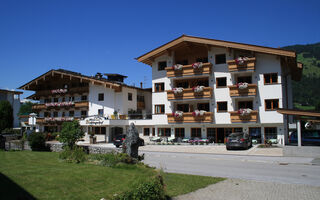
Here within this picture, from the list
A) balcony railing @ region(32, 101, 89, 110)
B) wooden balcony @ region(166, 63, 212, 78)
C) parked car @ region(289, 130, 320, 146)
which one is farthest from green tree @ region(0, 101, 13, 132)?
parked car @ region(289, 130, 320, 146)

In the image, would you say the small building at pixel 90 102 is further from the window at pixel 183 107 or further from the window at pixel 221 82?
the window at pixel 221 82

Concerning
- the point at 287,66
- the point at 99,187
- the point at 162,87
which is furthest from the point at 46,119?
the point at 99,187

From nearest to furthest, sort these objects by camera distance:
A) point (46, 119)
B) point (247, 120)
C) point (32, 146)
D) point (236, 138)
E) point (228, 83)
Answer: point (32, 146) < point (236, 138) < point (247, 120) < point (228, 83) < point (46, 119)

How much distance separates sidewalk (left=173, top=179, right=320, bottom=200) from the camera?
9094mm

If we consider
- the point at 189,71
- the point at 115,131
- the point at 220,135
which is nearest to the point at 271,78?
the point at 220,135

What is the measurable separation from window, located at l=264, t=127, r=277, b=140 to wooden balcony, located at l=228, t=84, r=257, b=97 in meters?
Answer: 4.58

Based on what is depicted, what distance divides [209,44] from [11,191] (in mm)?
30621

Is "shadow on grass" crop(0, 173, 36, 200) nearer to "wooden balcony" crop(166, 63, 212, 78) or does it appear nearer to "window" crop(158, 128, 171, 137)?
"wooden balcony" crop(166, 63, 212, 78)

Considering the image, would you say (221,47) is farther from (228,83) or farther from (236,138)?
(236,138)

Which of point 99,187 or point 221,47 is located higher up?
point 221,47

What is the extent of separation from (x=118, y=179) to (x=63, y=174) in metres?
2.16

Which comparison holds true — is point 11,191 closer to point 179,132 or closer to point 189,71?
point 189,71

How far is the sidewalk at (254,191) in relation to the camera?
9094 mm

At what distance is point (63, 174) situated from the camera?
10.4 meters
